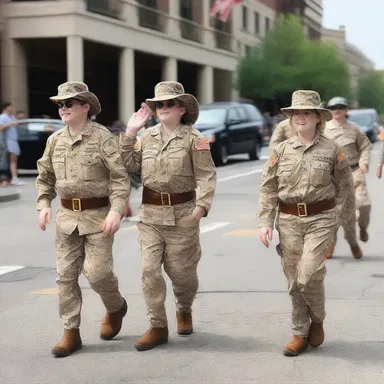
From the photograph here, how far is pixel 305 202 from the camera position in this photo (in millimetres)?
5957

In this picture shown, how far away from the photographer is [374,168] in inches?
1029

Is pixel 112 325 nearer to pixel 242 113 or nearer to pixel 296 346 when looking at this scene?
pixel 296 346

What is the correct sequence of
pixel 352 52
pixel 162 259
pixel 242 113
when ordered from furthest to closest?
pixel 352 52
pixel 242 113
pixel 162 259

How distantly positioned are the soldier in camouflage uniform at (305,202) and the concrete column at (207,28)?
42.0 meters

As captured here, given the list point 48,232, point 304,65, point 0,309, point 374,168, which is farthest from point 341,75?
point 0,309

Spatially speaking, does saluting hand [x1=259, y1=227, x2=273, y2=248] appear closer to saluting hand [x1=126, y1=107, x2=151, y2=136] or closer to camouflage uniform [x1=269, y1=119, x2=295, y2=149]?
saluting hand [x1=126, y1=107, x2=151, y2=136]

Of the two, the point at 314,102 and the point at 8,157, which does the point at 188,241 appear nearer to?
the point at 314,102

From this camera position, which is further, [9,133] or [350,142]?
[9,133]

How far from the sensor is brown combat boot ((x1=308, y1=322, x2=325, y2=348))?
6.01 meters

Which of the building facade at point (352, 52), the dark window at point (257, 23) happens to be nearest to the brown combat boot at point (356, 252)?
the dark window at point (257, 23)

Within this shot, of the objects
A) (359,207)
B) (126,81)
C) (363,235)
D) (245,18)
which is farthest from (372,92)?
(359,207)

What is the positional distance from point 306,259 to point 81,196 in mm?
1487

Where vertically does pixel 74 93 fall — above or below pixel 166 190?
above

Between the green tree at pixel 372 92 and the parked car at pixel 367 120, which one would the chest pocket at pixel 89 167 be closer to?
the parked car at pixel 367 120
